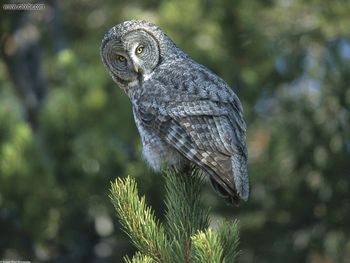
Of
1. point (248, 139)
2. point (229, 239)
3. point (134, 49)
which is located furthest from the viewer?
point (248, 139)

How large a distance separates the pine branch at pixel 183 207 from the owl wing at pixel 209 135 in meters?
0.16

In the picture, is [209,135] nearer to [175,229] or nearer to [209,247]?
[175,229]

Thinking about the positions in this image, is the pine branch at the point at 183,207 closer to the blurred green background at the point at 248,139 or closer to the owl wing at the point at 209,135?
the owl wing at the point at 209,135

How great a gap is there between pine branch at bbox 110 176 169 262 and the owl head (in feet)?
5.47

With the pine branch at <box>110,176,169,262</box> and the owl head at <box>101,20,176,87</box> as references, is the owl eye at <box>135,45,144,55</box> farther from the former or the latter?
the pine branch at <box>110,176,169,262</box>

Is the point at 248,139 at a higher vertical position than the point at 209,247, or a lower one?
lower

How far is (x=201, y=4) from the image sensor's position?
9.98 meters

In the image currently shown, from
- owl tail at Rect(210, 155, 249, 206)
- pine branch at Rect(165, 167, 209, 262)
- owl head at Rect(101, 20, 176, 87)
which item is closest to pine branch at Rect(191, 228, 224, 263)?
pine branch at Rect(165, 167, 209, 262)

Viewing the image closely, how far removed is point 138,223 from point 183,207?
461 mm

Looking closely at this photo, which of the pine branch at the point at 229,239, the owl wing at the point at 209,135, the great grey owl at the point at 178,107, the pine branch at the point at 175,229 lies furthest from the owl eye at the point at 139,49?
the pine branch at the point at 229,239

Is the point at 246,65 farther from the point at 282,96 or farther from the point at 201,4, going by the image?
the point at 201,4

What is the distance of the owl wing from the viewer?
4066mm

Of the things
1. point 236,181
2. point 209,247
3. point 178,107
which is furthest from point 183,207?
point 178,107

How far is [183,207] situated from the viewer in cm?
372
